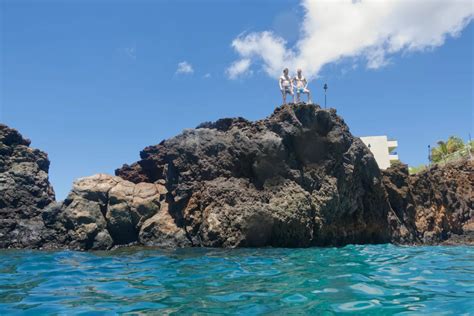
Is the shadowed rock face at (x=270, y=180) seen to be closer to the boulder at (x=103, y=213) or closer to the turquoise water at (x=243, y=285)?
the boulder at (x=103, y=213)

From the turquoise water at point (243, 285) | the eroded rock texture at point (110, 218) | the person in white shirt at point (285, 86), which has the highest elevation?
the person in white shirt at point (285, 86)

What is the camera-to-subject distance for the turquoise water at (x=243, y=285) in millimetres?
4484

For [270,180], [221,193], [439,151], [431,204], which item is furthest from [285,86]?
[439,151]

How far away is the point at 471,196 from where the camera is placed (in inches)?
812

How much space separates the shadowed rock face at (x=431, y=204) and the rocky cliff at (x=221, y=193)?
5.02ft

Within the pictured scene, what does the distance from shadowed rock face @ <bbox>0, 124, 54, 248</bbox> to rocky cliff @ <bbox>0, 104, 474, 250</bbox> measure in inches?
1.3

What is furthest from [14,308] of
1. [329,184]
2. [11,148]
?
[11,148]

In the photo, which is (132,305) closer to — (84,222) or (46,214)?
(84,222)

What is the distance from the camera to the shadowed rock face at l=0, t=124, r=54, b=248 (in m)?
12.4

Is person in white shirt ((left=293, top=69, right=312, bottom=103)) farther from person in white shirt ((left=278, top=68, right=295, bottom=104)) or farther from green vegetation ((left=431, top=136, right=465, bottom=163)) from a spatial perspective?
green vegetation ((left=431, top=136, right=465, bottom=163))

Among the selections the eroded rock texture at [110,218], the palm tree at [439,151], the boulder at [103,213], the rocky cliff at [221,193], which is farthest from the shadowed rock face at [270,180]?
the palm tree at [439,151]

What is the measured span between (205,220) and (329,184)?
4.32 m

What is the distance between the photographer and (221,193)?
11914 millimetres

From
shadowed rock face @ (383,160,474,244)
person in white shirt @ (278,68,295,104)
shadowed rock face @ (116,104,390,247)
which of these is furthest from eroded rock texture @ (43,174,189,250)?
shadowed rock face @ (383,160,474,244)
